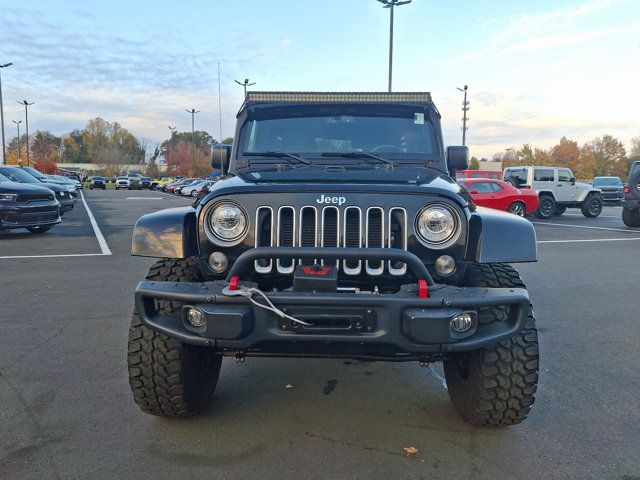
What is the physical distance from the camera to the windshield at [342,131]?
13.1 feet

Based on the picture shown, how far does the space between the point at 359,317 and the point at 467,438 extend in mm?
1107

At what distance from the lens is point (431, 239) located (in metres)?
2.82

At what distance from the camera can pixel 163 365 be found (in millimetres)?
2932

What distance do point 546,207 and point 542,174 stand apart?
118 cm

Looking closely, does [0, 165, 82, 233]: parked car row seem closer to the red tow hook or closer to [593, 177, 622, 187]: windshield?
the red tow hook

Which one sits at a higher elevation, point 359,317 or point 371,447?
point 359,317

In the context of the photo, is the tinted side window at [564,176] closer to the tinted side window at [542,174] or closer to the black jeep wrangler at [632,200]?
the tinted side window at [542,174]

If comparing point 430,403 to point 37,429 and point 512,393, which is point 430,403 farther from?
point 37,429

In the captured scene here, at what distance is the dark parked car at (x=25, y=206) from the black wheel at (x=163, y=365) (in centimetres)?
987

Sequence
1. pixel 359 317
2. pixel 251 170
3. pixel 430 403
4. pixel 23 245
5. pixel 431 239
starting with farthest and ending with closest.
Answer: pixel 23 245 < pixel 251 170 < pixel 430 403 < pixel 431 239 < pixel 359 317

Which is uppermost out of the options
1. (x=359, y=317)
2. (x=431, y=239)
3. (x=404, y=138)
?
(x=404, y=138)

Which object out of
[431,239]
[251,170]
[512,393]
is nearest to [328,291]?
[431,239]

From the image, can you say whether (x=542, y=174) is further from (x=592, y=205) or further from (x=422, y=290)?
(x=422, y=290)

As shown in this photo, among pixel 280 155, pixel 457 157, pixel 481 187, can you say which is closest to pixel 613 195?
pixel 481 187
